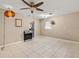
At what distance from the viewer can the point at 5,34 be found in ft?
14.8

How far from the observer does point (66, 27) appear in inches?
244

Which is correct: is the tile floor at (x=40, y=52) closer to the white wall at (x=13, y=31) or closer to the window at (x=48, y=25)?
the white wall at (x=13, y=31)

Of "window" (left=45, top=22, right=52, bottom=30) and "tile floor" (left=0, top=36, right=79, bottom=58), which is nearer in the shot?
"tile floor" (left=0, top=36, right=79, bottom=58)

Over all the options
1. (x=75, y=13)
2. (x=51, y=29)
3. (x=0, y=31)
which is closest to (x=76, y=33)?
(x=75, y=13)

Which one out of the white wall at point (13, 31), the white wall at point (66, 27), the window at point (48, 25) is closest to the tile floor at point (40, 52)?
the white wall at point (13, 31)

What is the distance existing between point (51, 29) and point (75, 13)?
305 centimetres

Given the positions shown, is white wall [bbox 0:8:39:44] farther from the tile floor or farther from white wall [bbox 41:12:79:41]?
white wall [bbox 41:12:79:41]

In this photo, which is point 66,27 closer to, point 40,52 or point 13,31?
point 40,52

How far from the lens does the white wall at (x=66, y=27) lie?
5.52 m

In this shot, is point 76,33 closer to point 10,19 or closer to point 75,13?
point 75,13

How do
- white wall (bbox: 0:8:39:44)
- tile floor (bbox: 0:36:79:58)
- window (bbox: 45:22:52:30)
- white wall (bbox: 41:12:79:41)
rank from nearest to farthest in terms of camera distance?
1. tile floor (bbox: 0:36:79:58)
2. white wall (bbox: 0:8:39:44)
3. white wall (bbox: 41:12:79:41)
4. window (bbox: 45:22:52:30)

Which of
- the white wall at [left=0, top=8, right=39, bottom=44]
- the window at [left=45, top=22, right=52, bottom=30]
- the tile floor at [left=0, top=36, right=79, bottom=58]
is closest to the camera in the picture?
the tile floor at [left=0, top=36, right=79, bottom=58]

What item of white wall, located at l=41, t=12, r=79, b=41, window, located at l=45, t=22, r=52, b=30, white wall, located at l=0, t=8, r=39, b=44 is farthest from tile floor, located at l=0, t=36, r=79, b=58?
window, located at l=45, t=22, r=52, b=30

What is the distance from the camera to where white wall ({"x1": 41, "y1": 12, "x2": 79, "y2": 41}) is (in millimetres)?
5523
